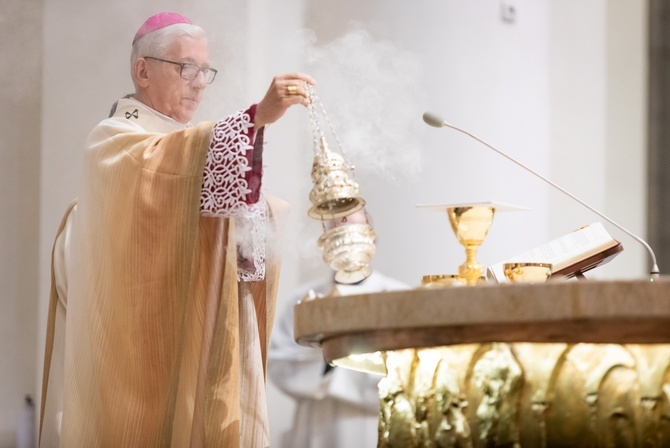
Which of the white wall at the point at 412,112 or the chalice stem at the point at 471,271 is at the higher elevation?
the white wall at the point at 412,112

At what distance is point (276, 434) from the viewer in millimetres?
5242

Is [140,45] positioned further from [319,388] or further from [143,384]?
[319,388]

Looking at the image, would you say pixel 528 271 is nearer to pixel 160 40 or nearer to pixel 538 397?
pixel 538 397

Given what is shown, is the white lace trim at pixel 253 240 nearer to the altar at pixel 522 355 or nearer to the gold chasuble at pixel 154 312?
the gold chasuble at pixel 154 312

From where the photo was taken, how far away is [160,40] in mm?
3244

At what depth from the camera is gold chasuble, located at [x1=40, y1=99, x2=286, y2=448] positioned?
2896 mm

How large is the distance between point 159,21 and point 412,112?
296cm

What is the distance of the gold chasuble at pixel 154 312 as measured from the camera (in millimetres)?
2896

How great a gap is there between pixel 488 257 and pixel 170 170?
3689mm

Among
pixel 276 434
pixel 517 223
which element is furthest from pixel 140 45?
pixel 517 223

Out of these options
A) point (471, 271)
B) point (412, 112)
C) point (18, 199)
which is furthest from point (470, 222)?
point (412, 112)

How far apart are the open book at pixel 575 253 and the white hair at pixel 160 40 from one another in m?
1.13

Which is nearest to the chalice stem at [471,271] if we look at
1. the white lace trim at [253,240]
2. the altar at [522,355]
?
the white lace trim at [253,240]

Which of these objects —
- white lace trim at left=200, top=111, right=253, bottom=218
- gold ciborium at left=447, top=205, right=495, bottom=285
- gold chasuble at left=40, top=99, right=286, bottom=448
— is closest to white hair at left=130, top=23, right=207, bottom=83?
gold chasuble at left=40, top=99, right=286, bottom=448
